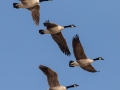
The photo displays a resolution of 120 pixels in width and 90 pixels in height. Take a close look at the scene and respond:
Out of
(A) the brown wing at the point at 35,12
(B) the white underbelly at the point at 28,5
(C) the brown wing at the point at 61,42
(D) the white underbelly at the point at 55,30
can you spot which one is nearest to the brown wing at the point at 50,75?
(A) the brown wing at the point at 35,12

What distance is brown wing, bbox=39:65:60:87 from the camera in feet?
106

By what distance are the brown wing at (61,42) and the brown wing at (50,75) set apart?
570 cm

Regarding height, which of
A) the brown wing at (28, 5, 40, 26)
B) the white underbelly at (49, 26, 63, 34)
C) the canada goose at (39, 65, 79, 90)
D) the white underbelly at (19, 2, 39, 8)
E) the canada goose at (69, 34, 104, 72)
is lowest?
the canada goose at (39, 65, 79, 90)

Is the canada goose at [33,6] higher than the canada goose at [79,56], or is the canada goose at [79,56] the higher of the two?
the canada goose at [33,6]

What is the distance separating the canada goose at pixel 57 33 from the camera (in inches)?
1456

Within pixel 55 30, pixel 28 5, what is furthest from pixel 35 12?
pixel 55 30

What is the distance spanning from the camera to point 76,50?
36.2m

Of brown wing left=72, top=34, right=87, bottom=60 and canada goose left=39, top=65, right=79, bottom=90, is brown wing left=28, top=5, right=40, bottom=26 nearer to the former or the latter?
brown wing left=72, top=34, right=87, bottom=60

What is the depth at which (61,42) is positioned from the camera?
38688 mm

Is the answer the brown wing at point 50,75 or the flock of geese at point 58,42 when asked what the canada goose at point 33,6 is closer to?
the flock of geese at point 58,42

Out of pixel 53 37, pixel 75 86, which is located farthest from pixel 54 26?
pixel 75 86

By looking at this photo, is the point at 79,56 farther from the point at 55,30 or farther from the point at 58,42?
the point at 58,42

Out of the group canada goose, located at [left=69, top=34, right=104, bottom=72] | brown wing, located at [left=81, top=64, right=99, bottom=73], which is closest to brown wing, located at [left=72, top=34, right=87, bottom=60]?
canada goose, located at [left=69, top=34, right=104, bottom=72]

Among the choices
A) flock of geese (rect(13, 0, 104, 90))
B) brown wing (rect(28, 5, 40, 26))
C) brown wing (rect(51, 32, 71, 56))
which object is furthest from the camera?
brown wing (rect(51, 32, 71, 56))
